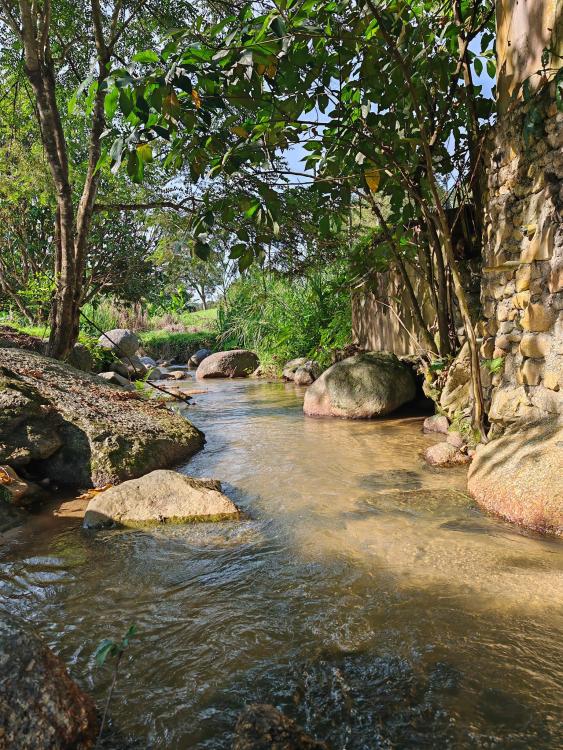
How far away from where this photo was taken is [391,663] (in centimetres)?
192

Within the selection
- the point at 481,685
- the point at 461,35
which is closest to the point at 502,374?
the point at 481,685

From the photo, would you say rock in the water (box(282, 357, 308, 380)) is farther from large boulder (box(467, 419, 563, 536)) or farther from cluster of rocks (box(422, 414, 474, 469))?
large boulder (box(467, 419, 563, 536))

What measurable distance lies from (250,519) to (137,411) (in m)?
2.24

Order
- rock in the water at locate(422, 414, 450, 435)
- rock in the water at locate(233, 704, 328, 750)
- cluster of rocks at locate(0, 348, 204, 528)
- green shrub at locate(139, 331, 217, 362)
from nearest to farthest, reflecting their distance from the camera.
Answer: rock in the water at locate(233, 704, 328, 750), cluster of rocks at locate(0, 348, 204, 528), rock in the water at locate(422, 414, 450, 435), green shrub at locate(139, 331, 217, 362)

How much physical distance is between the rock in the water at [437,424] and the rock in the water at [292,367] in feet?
19.3

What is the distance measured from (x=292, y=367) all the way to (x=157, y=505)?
8609mm

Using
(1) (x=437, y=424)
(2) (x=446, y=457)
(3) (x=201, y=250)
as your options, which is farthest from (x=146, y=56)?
(1) (x=437, y=424)

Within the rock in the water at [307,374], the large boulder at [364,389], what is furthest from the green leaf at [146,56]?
the rock in the water at [307,374]

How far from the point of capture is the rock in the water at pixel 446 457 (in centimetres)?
452

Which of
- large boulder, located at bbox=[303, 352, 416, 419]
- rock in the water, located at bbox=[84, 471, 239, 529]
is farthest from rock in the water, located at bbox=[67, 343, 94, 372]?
rock in the water, located at bbox=[84, 471, 239, 529]

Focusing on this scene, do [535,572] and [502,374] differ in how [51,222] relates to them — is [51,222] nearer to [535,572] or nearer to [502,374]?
[502,374]

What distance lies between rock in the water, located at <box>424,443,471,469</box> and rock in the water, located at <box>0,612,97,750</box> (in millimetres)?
3487

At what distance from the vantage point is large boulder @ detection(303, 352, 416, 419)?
6.93m

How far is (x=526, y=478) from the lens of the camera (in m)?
3.24
